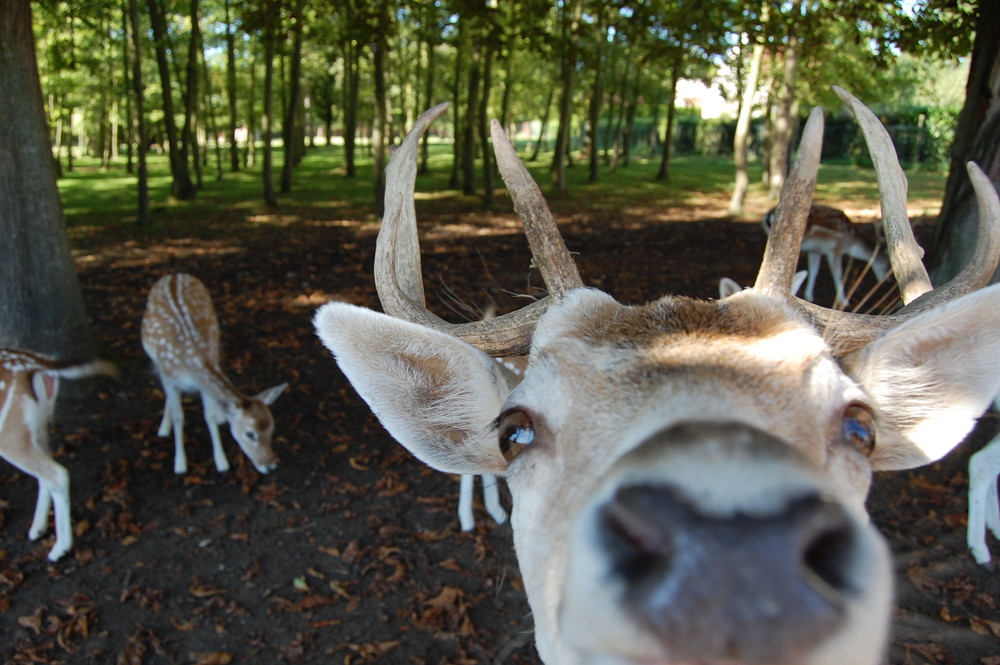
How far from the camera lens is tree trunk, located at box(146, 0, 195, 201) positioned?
14602 millimetres

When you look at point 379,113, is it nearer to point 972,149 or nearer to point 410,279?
point 972,149

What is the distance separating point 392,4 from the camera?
14445 mm

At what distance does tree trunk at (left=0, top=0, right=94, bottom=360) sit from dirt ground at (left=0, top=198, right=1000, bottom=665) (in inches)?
30.1

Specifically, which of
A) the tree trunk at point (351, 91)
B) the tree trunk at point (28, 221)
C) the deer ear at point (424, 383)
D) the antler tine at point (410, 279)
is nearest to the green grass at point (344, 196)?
the tree trunk at point (351, 91)

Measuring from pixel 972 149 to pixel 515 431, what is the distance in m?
5.89

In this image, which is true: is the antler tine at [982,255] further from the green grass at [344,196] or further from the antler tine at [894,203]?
the green grass at [344,196]

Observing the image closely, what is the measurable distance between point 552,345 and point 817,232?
31.1ft

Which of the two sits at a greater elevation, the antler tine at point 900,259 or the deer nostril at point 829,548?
A: the antler tine at point 900,259

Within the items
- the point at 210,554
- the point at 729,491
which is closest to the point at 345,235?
the point at 210,554

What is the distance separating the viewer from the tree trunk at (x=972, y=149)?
18.2 ft

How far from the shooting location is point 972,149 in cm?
571

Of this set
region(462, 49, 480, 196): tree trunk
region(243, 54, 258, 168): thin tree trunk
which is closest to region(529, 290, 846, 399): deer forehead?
region(462, 49, 480, 196): tree trunk

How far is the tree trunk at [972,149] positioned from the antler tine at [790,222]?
4.14 m

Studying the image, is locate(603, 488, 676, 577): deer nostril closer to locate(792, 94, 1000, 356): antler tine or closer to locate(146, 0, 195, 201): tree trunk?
locate(792, 94, 1000, 356): antler tine
